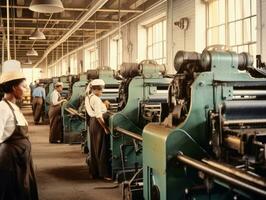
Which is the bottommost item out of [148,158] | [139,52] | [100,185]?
[100,185]

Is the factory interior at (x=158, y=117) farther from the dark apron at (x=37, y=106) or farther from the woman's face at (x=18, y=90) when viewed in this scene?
the dark apron at (x=37, y=106)

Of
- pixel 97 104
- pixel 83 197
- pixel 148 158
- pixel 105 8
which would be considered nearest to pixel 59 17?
pixel 105 8

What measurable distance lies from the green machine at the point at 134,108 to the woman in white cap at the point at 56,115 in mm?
3601

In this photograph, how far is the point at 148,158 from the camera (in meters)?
3.29

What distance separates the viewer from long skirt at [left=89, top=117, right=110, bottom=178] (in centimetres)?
539

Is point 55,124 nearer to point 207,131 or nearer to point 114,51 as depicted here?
point 114,51

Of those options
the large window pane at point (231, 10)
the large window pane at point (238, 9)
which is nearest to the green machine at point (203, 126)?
the large window pane at point (238, 9)

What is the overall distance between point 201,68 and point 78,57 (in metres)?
16.0

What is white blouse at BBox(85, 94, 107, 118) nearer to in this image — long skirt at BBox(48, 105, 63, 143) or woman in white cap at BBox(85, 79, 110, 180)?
woman in white cap at BBox(85, 79, 110, 180)

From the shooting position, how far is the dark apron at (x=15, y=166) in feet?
10.2

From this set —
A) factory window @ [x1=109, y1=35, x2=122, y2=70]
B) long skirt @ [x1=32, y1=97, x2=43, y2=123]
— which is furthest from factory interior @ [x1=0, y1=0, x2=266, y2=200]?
factory window @ [x1=109, y1=35, x2=122, y2=70]

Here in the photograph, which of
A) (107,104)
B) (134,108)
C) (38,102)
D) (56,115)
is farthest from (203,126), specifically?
(38,102)

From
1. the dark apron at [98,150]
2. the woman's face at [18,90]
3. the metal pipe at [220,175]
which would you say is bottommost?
the dark apron at [98,150]

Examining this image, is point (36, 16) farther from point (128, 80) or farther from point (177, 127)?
point (177, 127)
